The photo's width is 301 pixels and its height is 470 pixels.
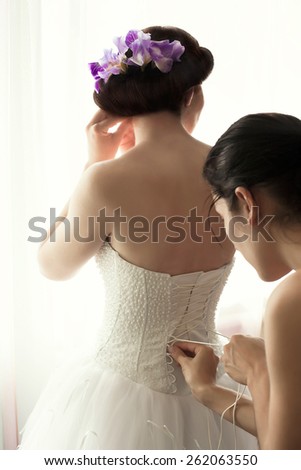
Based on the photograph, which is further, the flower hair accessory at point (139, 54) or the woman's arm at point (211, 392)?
the flower hair accessory at point (139, 54)

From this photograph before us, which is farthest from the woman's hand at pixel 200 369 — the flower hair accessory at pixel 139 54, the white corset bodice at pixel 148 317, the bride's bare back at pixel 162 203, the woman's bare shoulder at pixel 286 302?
the flower hair accessory at pixel 139 54

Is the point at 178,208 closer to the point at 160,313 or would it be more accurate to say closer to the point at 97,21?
the point at 160,313

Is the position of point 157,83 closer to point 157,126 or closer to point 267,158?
point 157,126

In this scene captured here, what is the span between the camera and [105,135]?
1.63 m

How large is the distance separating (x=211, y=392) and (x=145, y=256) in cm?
37

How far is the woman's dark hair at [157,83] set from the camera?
150cm

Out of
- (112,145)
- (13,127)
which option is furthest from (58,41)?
(112,145)

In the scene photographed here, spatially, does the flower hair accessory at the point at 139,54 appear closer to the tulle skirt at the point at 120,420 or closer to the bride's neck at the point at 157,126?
the bride's neck at the point at 157,126

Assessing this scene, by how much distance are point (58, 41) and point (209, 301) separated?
1.09m

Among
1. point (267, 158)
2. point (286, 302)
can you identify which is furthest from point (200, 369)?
point (267, 158)

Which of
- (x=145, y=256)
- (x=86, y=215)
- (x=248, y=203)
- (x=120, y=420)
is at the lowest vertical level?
(x=120, y=420)

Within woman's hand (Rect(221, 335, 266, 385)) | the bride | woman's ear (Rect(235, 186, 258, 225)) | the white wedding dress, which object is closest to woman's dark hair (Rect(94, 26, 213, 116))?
the bride

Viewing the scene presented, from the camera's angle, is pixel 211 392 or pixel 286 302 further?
pixel 211 392

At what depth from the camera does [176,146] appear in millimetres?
1489
